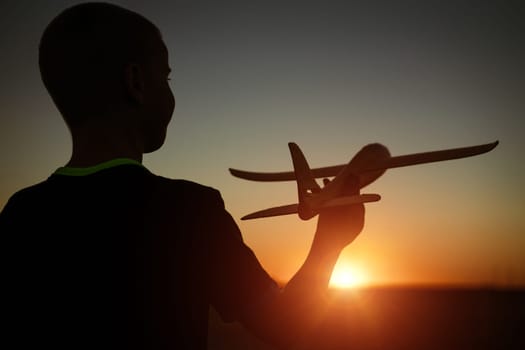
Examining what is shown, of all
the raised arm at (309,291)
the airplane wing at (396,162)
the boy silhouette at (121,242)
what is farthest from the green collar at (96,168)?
the airplane wing at (396,162)

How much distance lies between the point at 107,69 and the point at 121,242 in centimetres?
76

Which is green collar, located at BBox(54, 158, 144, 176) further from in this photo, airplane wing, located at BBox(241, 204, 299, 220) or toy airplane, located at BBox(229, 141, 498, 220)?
airplane wing, located at BBox(241, 204, 299, 220)

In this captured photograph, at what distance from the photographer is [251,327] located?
6.58ft

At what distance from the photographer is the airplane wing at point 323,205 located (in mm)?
2422

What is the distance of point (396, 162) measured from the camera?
3.29m

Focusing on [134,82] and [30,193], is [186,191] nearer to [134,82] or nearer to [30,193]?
[134,82]

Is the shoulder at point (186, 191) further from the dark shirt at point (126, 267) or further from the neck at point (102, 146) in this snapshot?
the neck at point (102, 146)

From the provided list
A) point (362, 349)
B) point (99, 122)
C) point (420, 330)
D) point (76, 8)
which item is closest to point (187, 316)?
point (99, 122)

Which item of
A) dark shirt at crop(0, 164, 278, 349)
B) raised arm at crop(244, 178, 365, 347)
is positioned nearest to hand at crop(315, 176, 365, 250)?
raised arm at crop(244, 178, 365, 347)

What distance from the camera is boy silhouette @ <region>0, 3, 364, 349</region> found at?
1867 millimetres

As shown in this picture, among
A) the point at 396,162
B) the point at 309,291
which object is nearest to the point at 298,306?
the point at 309,291

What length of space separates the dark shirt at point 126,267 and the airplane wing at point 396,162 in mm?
1179

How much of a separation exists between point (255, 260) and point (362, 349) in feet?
145

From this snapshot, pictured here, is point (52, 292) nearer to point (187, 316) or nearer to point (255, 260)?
point (187, 316)
